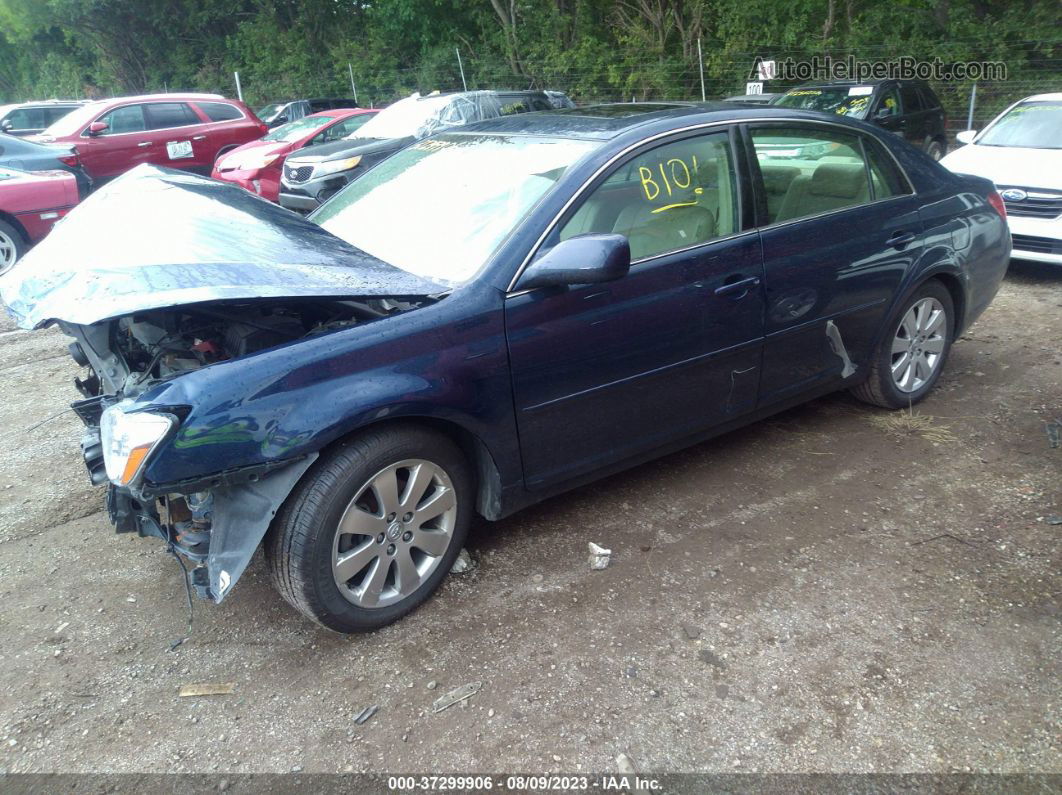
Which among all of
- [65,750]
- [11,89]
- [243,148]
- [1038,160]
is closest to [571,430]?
[65,750]

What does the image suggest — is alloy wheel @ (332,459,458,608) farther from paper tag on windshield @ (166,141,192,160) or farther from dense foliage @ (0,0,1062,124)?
dense foliage @ (0,0,1062,124)

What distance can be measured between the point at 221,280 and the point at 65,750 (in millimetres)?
1539

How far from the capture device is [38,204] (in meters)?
8.91

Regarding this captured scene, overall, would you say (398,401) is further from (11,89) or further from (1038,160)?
(11,89)

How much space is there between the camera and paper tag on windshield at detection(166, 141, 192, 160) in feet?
43.2

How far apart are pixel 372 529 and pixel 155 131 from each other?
489 inches

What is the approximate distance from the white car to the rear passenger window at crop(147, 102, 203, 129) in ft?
37.0

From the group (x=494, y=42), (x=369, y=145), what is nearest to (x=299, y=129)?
(x=369, y=145)

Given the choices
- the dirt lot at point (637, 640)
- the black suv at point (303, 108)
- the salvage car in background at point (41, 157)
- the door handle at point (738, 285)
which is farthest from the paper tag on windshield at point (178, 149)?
the door handle at point (738, 285)

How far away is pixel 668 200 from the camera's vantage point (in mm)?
→ 3518

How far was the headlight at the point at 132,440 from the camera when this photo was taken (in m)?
2.52

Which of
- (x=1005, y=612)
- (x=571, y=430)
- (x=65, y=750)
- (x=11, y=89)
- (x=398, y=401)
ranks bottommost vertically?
(x=1005, y=612)

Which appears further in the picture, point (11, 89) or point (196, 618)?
point (11, 89)

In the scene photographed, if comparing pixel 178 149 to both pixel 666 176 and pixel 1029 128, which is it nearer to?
pixel 1029 128
